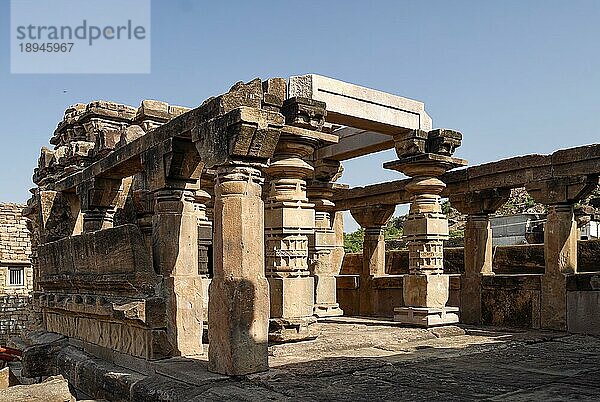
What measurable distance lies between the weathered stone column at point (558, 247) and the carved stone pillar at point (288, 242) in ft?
15.2

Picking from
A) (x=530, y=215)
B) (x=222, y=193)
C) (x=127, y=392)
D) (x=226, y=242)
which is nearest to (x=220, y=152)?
(x=222, y=193)

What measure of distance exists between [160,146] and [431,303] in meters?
5.43

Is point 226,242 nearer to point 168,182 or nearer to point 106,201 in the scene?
point 168,182

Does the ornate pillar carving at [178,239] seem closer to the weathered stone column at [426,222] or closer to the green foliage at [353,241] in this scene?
the weathered stone column at [426,222]

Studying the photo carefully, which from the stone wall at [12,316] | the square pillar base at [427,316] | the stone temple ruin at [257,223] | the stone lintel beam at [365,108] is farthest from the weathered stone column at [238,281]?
the stone wall at [12,316]

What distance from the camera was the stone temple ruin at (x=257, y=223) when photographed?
6.55m

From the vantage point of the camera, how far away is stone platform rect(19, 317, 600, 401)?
Answer: 18.8 feet

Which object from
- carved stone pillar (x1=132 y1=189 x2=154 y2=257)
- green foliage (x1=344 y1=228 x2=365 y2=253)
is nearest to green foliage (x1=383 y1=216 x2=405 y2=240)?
green foliage (x1=344 y1=228 x2=365 y2=253)

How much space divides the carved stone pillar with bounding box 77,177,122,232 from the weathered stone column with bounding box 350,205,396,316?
6.70 m

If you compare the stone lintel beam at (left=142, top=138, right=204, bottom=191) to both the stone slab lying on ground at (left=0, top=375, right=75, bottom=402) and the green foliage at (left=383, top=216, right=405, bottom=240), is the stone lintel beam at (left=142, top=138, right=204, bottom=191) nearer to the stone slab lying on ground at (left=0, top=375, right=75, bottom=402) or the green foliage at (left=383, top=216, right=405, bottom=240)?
the stone slab lying on ground at (left=0, top=375, right=75, bottom=402)

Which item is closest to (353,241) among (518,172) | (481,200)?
(481,200)

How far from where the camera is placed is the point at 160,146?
7551 millimetres

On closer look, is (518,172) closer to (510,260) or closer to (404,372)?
(510,260)

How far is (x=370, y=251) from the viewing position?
50.2ft
